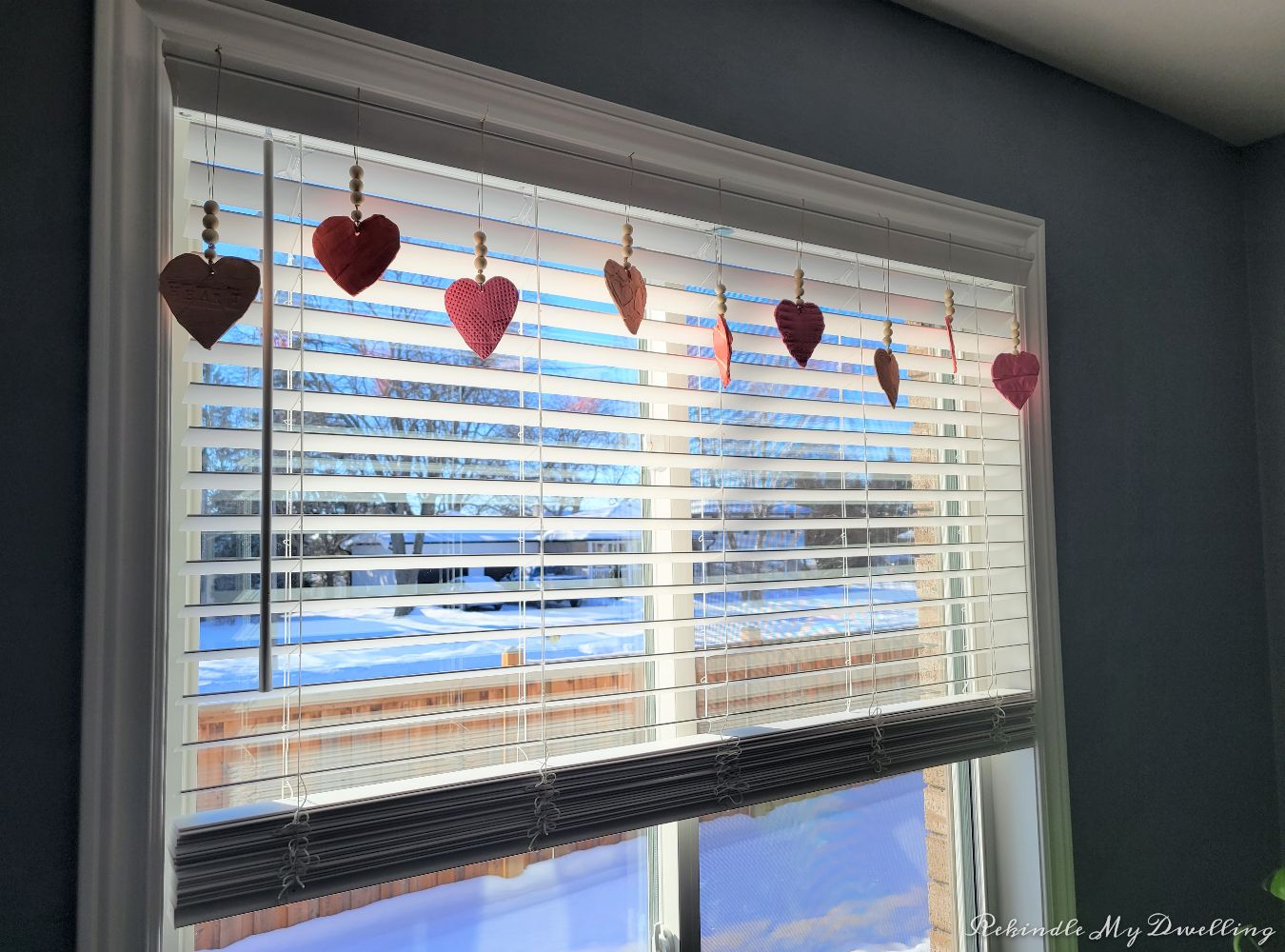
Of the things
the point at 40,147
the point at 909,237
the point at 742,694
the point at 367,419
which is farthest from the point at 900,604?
the point at 40,147

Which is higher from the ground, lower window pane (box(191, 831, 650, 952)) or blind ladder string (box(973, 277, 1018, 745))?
blind ladder string (box(973, 277, 1018, 745))

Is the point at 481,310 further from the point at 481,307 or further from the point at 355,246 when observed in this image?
the point at 355,246

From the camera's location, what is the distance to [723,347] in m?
1.25

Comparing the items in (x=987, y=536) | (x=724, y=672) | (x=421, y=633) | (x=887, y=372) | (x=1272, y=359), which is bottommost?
(x=724, y=672)

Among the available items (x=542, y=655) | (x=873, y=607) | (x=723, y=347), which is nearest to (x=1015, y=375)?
(x=873, y=607)

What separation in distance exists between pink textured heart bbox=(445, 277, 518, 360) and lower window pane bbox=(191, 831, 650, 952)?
0.69 meters

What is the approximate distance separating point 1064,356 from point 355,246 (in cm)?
146

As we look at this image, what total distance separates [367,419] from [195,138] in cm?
38

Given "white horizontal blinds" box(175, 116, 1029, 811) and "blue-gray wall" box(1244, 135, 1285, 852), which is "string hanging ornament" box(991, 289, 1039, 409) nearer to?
"white horizontal blinds" box(175, 116, 1029, 811)

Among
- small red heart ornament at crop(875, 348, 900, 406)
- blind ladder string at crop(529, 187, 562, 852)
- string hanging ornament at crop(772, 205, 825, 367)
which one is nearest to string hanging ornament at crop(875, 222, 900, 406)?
small red heart ornament at crop(875, 348, 900, 406)

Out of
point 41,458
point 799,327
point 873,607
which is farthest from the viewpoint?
point 873,607

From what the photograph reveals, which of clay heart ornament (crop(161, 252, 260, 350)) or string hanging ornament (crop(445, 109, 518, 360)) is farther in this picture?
string hanging ornament (crop(445, 109, 518, 360))

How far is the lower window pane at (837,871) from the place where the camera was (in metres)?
1.42

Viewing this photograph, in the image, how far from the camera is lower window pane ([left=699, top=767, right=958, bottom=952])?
1418mm
